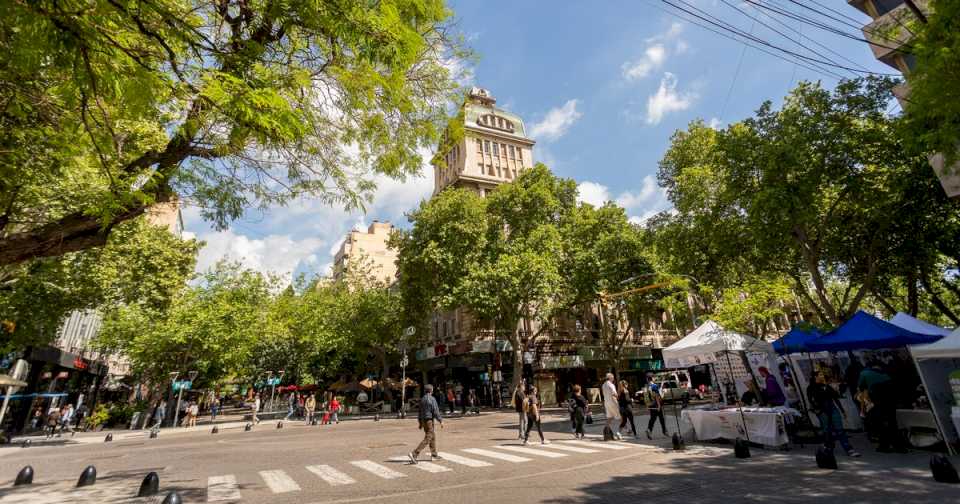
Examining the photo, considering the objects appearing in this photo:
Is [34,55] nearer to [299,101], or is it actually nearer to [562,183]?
[299,101]

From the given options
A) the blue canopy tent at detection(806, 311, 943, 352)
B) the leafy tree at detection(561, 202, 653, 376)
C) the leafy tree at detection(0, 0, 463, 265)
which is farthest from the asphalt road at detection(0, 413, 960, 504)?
the leafy tree at detection(561, 202, 653, 376)

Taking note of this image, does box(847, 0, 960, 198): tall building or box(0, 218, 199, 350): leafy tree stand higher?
box(847, 0, 960, 198): tall building

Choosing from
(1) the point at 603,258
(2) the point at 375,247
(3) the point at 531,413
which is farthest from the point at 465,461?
(2) the point at 375,247

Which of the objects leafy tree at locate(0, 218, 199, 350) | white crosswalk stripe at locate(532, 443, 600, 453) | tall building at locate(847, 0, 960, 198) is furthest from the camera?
leafy tree at locate(0, 218, 199, 350)

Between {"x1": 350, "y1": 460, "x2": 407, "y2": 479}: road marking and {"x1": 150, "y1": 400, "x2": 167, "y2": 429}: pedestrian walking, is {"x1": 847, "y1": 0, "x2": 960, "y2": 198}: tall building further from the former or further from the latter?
{"x1": 150, "y1": 400, "x2": 167, "y2": 429}: pedestrian walking

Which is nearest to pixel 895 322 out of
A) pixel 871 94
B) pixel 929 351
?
pixel 929 351

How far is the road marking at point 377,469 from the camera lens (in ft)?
29.5

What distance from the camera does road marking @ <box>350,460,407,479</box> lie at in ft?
29.5

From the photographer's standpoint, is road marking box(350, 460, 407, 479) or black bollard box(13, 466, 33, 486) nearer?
road marking box(350, 460, 407, 479)

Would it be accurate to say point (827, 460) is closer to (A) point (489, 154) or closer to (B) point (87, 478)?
(B) point (87, 478)

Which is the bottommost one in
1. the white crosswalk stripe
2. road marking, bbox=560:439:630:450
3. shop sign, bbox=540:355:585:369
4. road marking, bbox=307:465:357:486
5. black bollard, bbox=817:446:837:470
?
road marking, bbox=307:465:357:486

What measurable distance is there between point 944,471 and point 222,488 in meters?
11.9

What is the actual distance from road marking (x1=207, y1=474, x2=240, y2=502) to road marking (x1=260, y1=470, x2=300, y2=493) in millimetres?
568

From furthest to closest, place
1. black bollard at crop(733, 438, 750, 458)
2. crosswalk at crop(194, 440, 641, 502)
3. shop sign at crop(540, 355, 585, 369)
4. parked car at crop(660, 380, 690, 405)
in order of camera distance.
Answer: shop sign at crop(540, 355, 585, 369) → parked car at crop(660, 380, 690, 405) → black bollard at crop(733, 438, 750, 458) → crosswalk at crop(194, 440, 641, 502)
